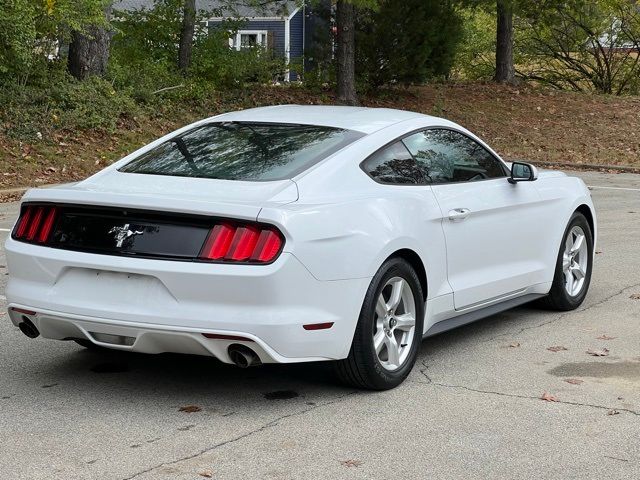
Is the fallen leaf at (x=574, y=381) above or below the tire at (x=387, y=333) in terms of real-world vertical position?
below

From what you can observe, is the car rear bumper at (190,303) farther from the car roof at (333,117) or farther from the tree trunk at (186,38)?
the tree trunk at (186,38)

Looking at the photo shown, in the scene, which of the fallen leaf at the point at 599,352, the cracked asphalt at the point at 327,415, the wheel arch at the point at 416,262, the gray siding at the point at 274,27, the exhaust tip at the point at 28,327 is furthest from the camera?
the gray siding at the point at 274,27

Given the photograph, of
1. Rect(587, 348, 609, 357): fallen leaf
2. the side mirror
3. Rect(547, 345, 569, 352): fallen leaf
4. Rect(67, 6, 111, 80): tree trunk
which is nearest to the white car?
the side mirror

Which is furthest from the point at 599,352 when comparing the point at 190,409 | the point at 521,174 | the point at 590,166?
the point at 590,166

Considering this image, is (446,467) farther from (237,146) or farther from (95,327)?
(237,146)

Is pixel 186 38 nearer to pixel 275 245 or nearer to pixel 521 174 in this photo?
pixel 521 174

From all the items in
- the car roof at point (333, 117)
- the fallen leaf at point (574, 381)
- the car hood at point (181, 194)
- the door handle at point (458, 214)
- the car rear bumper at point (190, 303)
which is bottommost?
the fallen leaf at point (574, 381)

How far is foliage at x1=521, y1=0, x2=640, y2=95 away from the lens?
34.2 meters

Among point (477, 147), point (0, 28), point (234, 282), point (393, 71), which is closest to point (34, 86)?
point (0, 28)

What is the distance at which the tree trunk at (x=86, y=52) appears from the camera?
856 inches

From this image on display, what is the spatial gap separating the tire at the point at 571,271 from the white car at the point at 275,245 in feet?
3.28

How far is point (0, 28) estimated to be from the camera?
1891cm

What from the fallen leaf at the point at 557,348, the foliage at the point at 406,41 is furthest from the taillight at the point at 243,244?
the foliage at the point at 406,41

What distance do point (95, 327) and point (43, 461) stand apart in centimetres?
91
